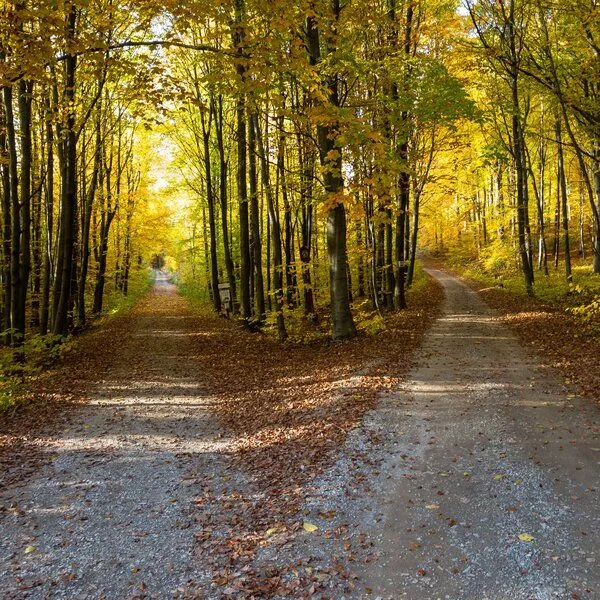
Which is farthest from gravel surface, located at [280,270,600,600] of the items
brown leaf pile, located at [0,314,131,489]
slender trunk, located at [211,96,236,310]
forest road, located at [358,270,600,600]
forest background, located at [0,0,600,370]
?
slender trunk, located at [211,96,236,310]

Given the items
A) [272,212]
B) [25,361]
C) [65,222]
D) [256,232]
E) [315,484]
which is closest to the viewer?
[315,484]

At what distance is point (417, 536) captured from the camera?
433 cm

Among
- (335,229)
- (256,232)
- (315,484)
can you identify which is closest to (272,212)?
(256,232)

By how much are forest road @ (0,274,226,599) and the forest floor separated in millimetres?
24

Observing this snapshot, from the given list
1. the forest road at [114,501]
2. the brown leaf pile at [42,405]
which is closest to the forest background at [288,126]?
the brown leaf pile at [42,405]

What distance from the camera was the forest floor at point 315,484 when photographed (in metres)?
3.94

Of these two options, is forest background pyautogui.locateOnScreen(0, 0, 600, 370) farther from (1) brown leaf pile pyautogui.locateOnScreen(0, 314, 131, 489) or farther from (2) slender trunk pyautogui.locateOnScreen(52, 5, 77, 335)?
(1) brown leaf pile pyautogui.locateOnScreen(0, 314, 131, 489)

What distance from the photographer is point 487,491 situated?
5.00 metres

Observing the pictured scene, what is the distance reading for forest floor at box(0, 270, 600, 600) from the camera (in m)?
3.94

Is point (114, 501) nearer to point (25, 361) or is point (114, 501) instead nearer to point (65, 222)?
point (25, 361)

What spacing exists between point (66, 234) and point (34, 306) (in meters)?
10.4

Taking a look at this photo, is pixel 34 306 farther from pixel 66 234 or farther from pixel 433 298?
pixel 433 298

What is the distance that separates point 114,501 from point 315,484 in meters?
2.38

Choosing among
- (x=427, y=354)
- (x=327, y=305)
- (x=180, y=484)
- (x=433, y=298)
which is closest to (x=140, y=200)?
(x=327, y=305)
